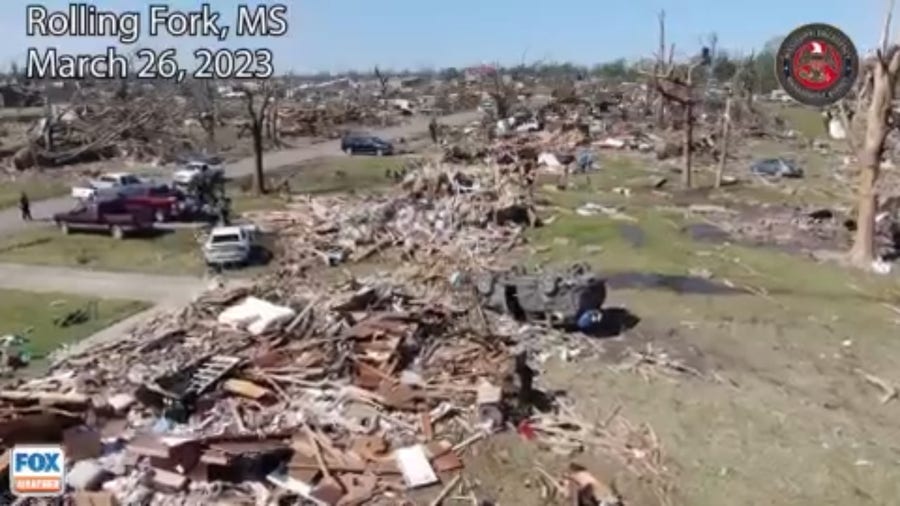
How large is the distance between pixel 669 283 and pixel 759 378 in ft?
23.9

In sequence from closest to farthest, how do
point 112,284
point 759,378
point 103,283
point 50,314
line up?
point 759,378 < point 50,314 < point 112,284 < point 103,283

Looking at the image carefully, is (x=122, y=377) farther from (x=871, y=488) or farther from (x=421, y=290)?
(x=871, y=488)

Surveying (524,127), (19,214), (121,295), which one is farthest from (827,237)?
(524,127)

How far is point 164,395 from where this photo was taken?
16.2 meters

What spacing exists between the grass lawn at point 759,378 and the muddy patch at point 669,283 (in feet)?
1.31

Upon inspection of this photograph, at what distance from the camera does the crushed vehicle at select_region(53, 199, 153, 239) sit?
33.3 meters

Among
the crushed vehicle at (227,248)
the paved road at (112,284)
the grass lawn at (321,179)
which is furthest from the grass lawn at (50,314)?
the grass lawn at (321,179)

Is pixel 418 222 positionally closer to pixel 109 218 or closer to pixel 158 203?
pixel 158 203

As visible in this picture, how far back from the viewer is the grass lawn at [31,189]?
42.6m

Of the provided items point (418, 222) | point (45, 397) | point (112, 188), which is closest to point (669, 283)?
point (418, 222)

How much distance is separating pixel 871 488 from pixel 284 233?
2225 centimetres

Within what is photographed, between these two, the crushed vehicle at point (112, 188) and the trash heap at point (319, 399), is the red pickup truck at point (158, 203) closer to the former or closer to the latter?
the crushed vehicle at point (112, 188)

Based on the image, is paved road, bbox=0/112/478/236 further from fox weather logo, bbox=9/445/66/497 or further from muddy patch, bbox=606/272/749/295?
fox weather logo, bbox=9/445/66/497

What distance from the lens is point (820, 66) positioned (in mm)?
29250
